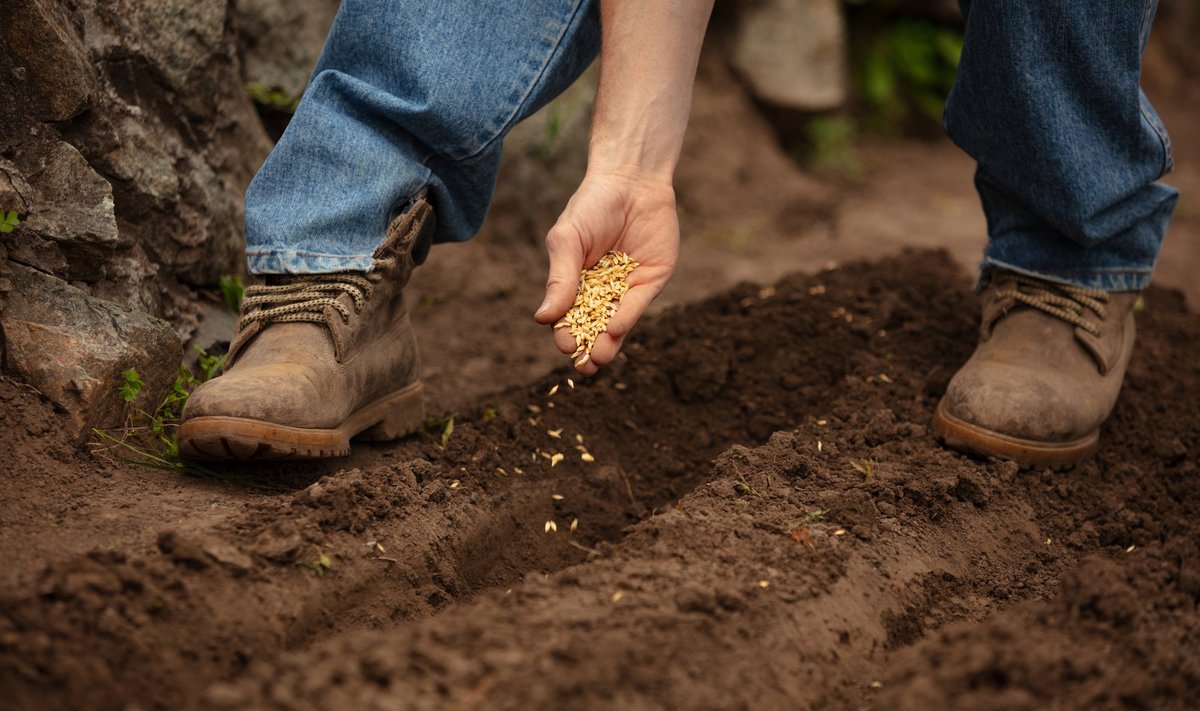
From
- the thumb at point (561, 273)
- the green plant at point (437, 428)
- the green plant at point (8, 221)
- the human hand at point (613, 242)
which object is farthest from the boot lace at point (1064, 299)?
the green plant at point (8, 221)

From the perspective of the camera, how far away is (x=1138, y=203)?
2.33 metres

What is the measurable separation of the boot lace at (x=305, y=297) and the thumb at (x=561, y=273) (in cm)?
46

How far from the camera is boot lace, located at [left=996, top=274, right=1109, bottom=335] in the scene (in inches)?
95.5

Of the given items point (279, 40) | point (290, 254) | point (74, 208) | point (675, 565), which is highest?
point (279, 40)

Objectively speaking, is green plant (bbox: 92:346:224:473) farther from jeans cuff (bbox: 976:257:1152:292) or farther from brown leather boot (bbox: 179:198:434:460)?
jeans cuff (bbox: 976:257:1152:292)

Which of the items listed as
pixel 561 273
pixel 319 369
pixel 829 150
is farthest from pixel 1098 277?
pixel 829 150

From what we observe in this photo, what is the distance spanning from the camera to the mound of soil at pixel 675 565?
4.60 feet

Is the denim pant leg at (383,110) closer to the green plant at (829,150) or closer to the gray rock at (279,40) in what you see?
the gray rock at (279,40)

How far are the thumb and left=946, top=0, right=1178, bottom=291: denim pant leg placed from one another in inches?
40.2

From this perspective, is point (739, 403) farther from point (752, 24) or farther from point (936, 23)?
point (936, 23)

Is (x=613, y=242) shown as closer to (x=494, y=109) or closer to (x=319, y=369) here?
(x=494, y=109)

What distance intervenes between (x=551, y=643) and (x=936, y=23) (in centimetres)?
475

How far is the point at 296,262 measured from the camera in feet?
6.91

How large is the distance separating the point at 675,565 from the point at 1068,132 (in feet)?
4.23
